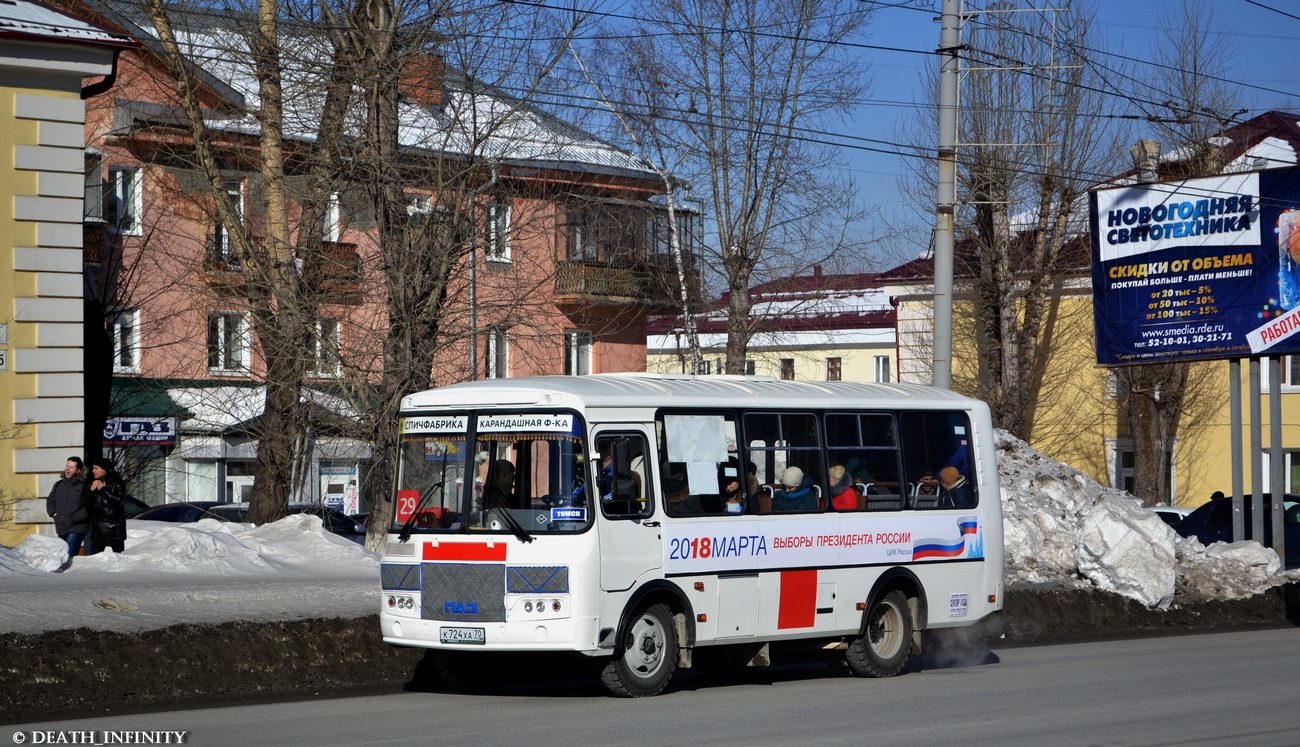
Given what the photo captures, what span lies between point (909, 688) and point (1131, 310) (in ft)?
49.5

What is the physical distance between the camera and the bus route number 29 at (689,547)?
12.5m

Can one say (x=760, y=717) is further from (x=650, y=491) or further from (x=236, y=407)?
(x=236, y=407)

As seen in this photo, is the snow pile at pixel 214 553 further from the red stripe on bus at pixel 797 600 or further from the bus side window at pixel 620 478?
the red stripe on bus at pixel 797 600

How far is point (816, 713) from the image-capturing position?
37.6 ft

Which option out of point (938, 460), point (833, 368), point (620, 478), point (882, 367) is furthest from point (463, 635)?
point (833, 368)

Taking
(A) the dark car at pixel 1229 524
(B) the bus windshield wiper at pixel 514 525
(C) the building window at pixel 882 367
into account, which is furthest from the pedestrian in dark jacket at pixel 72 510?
(C) the building window at pixel 882 367

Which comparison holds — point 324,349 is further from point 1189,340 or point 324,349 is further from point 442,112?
point 1189,340

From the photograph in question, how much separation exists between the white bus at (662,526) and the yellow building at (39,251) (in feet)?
31.2

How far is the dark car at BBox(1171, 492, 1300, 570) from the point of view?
25.4 m

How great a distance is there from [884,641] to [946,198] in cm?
727

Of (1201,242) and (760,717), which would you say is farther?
(1201,242)

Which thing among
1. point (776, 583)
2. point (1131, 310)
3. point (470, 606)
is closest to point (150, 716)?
point (470, 606)

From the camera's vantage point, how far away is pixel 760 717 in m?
11.2

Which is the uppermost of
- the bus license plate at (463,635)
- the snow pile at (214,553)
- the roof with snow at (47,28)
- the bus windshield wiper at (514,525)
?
the roof with snow at (47,28)
